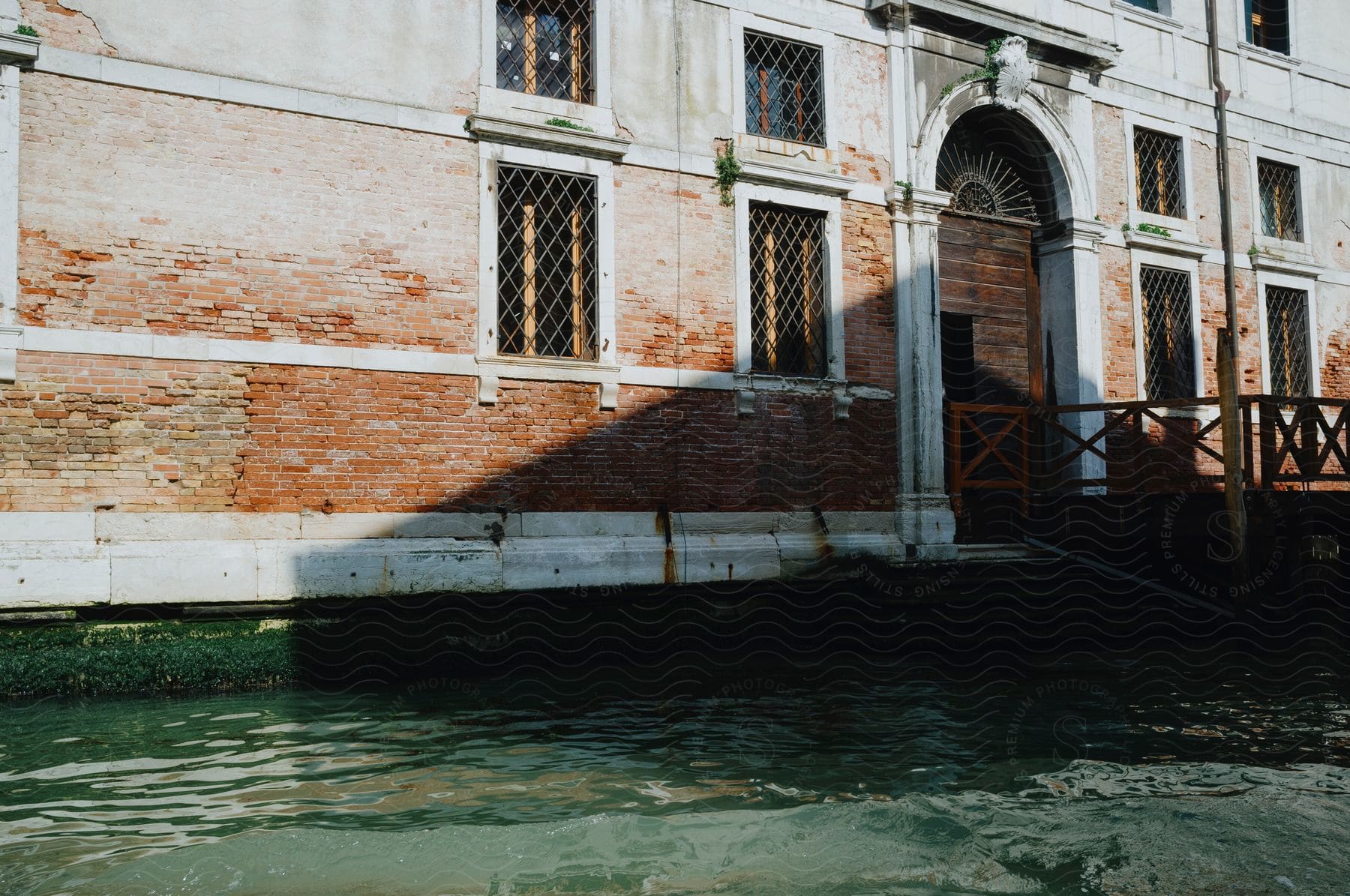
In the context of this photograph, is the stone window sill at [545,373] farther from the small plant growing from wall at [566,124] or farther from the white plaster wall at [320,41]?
the white plaster wall at [320,41]

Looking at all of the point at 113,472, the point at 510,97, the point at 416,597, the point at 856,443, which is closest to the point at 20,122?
the point at 113,472

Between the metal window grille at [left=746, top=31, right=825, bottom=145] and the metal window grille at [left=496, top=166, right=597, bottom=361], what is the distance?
→ 6.41 feet

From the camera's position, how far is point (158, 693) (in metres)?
7.00

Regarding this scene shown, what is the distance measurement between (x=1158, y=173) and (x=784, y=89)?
526 centimetres

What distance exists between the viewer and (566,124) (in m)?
8.85

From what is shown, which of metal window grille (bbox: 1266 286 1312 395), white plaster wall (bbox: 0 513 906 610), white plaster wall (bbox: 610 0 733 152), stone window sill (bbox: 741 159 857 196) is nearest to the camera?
white plaster wall (bbox: 0 513 906 610)

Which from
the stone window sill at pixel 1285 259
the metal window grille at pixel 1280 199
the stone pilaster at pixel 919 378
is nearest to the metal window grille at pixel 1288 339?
the stone window sill at pixel 1285 259

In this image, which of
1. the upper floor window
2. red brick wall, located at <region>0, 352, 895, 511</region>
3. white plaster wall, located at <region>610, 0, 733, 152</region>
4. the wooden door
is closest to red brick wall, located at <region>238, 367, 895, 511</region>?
red brick wall, located at <region>0, 352, 895, 511</region>

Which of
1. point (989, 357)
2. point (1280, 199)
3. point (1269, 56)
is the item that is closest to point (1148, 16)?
point (1269, 56)

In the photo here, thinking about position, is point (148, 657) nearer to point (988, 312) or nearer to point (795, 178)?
point (795, 178)

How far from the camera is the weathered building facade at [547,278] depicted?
24.0 ft

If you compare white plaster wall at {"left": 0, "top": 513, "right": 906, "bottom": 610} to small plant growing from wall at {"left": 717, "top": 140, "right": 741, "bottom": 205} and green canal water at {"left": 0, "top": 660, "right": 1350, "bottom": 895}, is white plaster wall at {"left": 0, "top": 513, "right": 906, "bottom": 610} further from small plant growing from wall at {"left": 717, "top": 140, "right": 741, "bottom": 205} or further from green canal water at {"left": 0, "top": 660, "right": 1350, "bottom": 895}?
small plant growing from wall at {"left": 717, "top": 140, "right": 741, "bottom": 205}

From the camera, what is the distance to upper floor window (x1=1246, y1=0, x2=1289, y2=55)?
14.0m

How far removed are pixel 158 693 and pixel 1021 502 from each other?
8059 millimetres
